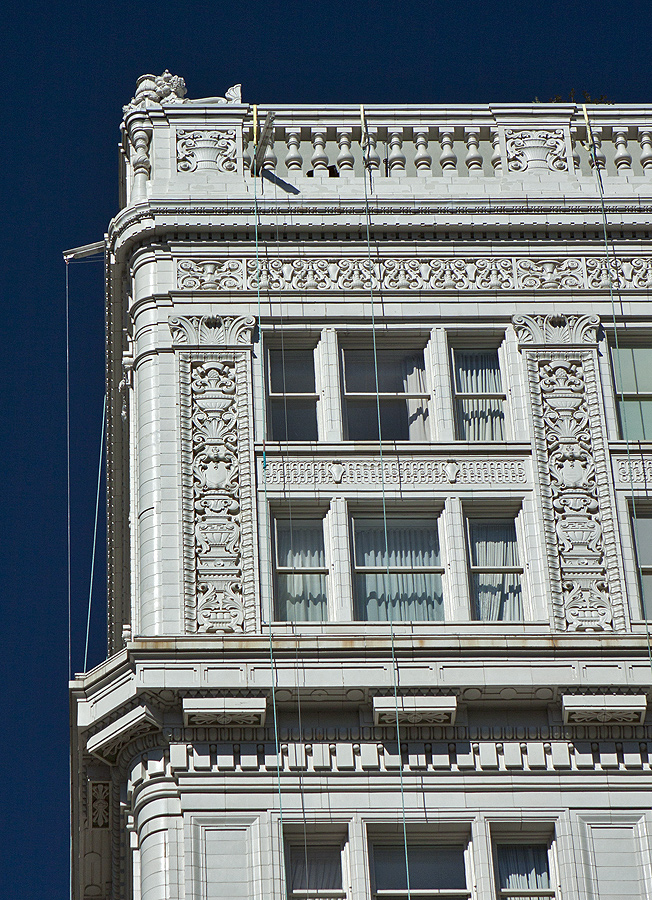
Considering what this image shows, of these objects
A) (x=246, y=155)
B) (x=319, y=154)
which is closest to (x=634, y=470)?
(x=319, y=154)

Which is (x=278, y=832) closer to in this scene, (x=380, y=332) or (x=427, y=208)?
(x=380, y=332)

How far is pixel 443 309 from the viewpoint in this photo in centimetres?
4206

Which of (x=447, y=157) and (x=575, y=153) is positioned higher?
(x=575, y=153)

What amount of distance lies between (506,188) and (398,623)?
9272 mm

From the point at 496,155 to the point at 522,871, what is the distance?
14.2 m

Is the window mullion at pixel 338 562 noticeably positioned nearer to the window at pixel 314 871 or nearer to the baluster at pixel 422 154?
the window at pixel 314 871

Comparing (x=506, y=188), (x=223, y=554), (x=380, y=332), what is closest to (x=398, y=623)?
(x=223, y=554)

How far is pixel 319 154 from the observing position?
4372 centimetres

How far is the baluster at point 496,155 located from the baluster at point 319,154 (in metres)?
3.18

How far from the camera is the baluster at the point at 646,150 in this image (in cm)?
4425

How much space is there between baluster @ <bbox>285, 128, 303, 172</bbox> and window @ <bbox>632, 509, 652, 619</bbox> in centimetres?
930

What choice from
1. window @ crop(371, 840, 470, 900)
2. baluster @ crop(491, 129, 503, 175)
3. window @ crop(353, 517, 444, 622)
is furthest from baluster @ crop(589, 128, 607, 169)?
window @ crop(371, 840, 470, 900)

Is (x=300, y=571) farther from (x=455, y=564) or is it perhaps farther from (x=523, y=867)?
(x=523, y=867)

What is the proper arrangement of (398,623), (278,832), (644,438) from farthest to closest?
(644,438)
(398,623)
(278,832)
